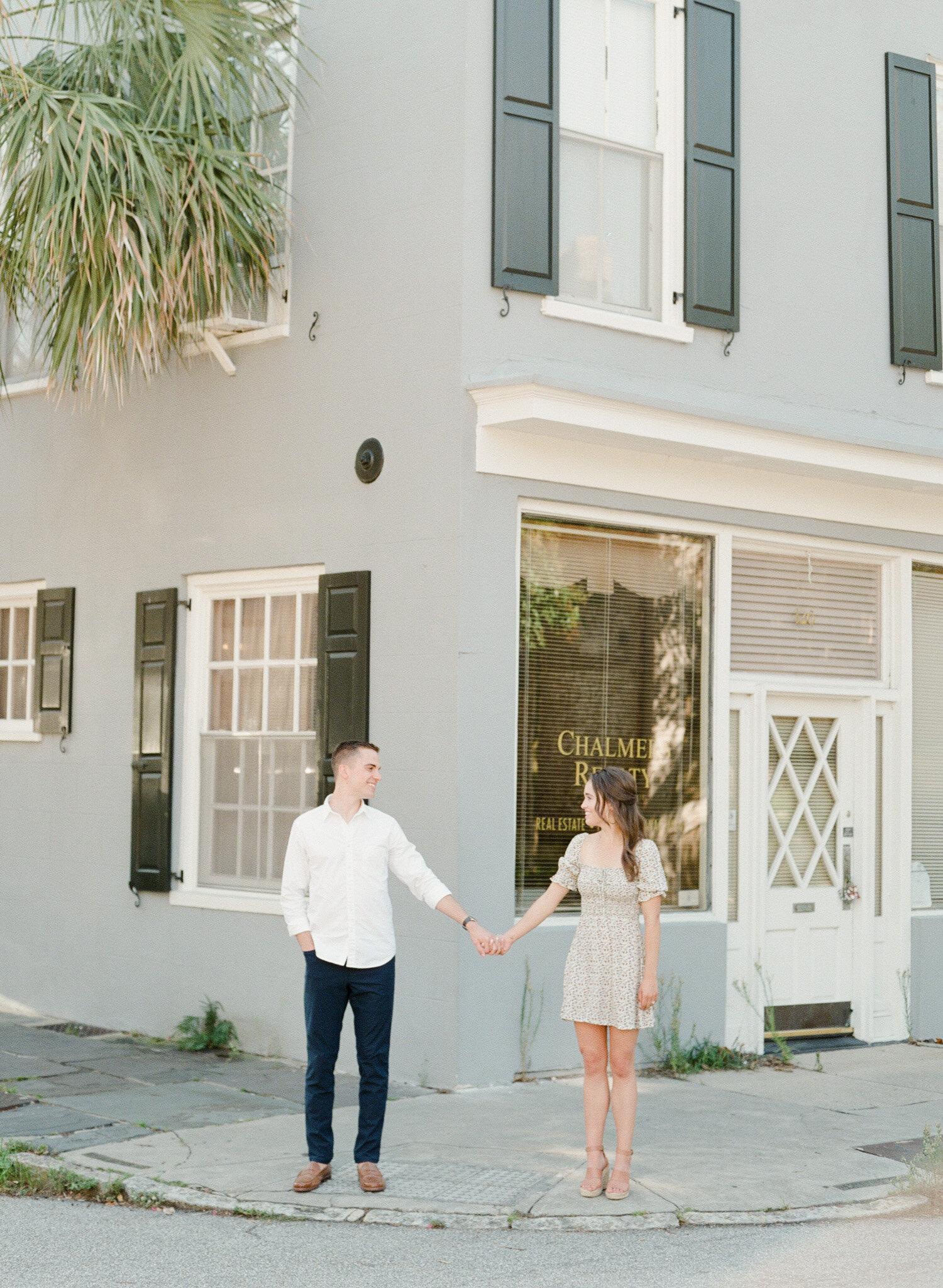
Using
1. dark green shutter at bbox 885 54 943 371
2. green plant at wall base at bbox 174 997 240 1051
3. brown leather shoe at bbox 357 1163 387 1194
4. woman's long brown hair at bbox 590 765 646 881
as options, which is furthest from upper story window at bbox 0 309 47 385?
brown leather shoe at bbox 357 1163 387 1194

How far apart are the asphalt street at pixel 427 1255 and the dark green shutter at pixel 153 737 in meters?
4.05

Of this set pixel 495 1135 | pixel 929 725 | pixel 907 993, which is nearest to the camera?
pixel 495 1135

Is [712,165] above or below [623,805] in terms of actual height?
above

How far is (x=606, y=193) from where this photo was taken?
950 centimetres

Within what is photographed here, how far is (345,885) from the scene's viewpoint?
20.7 ft

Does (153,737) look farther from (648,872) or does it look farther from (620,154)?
(648,872)

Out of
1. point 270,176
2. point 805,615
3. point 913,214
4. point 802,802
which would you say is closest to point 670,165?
point 913,214

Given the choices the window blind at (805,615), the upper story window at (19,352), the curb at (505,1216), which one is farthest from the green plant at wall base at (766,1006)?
the upper story window at (19,352)

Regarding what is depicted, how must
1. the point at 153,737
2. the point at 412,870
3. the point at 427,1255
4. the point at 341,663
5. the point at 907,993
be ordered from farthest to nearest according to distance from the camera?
the point at 907,993 < the point at 153,737 < the point at 341,663 < the point at 412,870 < the point at 427,1255

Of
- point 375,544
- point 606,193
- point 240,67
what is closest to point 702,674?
point 375,544

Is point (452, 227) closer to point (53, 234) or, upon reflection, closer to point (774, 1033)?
point (53, 234)

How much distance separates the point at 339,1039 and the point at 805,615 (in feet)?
16.7

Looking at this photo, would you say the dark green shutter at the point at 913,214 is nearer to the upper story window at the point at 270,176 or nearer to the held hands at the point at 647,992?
the upper story window at the point at 270,176

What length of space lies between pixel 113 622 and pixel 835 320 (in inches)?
201
